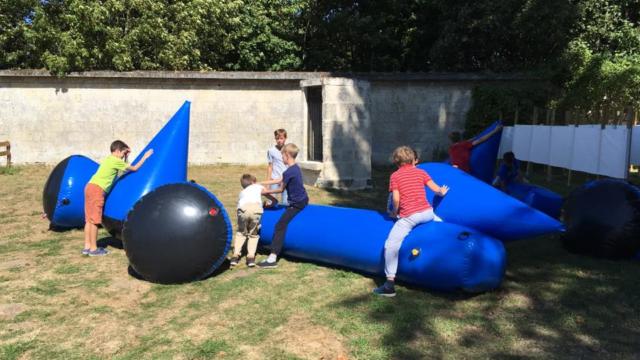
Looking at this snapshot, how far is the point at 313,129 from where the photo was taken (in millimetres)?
14258

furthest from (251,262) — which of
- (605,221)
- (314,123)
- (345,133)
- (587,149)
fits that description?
(587,149)

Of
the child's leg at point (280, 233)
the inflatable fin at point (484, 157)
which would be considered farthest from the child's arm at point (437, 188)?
the inflatable fin at point (484, 157)

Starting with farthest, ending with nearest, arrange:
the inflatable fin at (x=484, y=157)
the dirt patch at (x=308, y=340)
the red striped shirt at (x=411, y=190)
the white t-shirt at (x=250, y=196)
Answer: the inflatable fin at (x=484, y=157), the white t-shirt at (x=250, y=196), the red striped shirt at (x=411, y=190), the dirt patch at (x=308, y=340)

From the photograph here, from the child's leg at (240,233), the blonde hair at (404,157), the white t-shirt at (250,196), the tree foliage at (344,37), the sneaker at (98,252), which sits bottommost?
the sneaker at (98,252)

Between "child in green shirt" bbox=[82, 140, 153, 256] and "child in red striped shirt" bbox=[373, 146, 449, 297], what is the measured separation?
3.99m

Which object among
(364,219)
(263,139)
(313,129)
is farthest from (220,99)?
(364,219)

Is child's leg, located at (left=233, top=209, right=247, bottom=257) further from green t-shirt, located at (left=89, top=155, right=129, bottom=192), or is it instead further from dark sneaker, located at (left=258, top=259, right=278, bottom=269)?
green t-shirt, located at (left=89, top=155, right=129, bottom=192)

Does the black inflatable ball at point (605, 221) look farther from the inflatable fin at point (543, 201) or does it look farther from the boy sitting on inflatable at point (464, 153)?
the boy sitting on inflatable at point (464, 153)

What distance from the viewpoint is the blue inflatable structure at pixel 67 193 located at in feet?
28.1

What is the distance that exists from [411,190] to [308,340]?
2.10 meters

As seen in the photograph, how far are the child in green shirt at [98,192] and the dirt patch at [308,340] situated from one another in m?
3.75

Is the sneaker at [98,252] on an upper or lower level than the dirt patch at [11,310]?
upper

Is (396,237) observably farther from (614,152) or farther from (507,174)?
(614,152)

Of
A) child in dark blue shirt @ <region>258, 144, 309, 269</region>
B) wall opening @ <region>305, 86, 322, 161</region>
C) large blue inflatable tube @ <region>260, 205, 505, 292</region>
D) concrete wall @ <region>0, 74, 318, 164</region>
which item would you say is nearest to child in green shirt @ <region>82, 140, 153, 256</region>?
child in dark blue shirt @ <region>258, 144, 309, 269</region>
